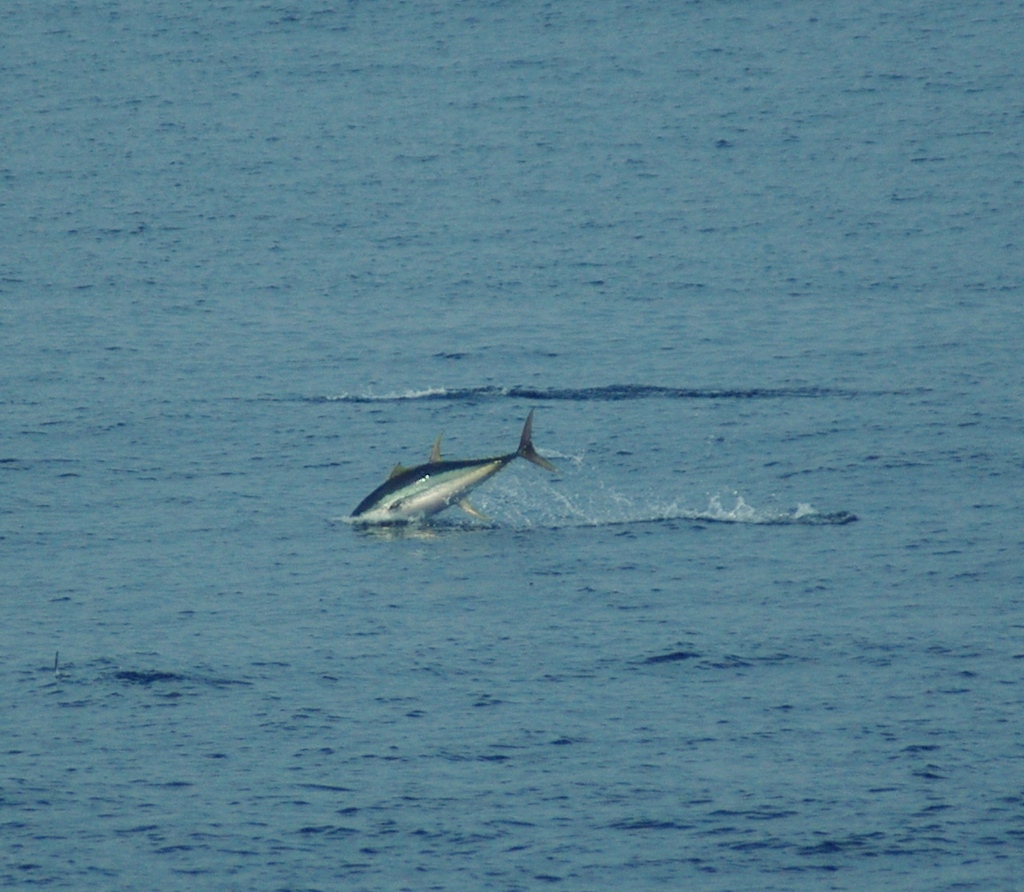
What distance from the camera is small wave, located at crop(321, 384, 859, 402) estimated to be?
72.8 m

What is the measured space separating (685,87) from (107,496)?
101604 millimetres

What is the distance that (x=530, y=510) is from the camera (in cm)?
5647

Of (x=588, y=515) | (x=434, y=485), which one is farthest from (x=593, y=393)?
(x=434, y=485)

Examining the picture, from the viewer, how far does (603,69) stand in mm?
160375

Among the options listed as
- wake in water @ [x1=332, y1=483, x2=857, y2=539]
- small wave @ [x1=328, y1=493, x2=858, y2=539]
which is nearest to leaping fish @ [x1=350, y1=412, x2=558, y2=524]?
small wave @ [x1=328, y1=493, x2=858, y2=539]

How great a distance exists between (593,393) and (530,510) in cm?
1799

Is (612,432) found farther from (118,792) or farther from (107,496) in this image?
(118,792)

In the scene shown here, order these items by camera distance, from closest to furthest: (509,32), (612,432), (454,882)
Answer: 1. (454,882)
2. (612,432)
3. (509,32)

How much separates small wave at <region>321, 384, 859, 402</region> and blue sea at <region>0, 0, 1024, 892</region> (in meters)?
0.28

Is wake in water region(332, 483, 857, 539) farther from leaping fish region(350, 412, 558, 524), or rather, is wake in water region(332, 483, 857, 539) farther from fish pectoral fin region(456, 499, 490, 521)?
fish pectoral fin region(456, 499, 490, 521)

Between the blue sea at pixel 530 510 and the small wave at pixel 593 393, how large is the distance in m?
0.28

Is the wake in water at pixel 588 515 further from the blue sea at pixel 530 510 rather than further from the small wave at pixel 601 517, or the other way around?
the blue sea at pixel 530 510

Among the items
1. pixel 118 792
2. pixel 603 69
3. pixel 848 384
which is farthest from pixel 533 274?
pixel 118 792

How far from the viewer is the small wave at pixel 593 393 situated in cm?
7275
